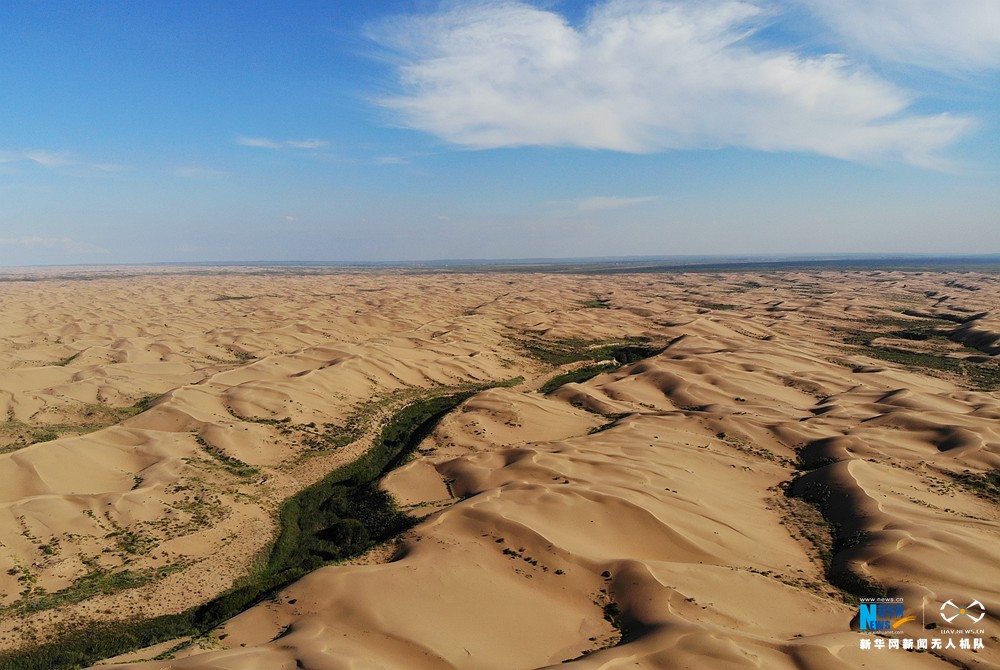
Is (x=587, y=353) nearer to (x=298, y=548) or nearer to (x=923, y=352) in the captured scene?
(x=923, y=352)

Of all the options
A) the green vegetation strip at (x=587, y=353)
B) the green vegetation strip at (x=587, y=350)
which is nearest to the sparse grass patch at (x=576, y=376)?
the green vegetation strip at (x=587, y=353)

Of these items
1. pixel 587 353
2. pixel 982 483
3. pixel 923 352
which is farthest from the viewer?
pixel 587 353

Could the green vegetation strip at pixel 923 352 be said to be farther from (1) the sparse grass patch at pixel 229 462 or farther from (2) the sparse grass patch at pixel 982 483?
(1) the sparse grass patch at pixel 229 462

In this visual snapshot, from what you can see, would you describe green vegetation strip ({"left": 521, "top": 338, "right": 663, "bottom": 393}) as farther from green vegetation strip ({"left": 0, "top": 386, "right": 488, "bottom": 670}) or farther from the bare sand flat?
green vegetation strip ({"left": 0, "top": 386, "right": 488, "bottom": 670})

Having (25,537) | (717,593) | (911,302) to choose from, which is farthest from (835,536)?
(911,302)

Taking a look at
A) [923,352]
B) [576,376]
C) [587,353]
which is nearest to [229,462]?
[576,376]

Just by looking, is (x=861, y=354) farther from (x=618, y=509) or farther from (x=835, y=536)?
(x=618, y=509)

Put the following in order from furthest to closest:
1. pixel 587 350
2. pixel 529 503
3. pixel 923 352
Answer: pixel 587 350
pixel 923 352
pixel 529 503

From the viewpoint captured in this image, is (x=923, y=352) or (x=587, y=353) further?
(x=587, y=353)
